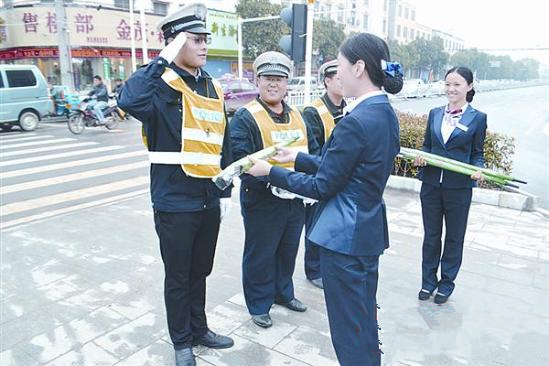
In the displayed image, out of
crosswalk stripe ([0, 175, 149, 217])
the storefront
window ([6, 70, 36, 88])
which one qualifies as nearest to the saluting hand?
crosswalk stripe ([0, 175, 149, 217])

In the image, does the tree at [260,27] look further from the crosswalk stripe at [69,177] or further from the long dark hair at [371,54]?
the long dark hair at [371,54]

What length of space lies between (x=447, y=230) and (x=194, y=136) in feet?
6.74

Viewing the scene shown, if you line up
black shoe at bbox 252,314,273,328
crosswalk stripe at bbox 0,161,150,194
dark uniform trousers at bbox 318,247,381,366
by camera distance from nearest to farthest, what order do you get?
dark uniform trousers at bbox 318,247,381,366
black shoe at bbox 252,314,273,328
crosswalk stripe at bbox 0,161,150,194

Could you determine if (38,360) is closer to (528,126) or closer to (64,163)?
(64,163)

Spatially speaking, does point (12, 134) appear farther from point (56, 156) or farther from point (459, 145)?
point (459, 145)

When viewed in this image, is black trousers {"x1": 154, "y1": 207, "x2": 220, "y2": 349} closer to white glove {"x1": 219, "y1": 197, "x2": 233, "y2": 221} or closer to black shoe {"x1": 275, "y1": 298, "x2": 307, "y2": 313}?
white glove {"x1": 219, "y1": 197, "x2": 233, "y2": 221}

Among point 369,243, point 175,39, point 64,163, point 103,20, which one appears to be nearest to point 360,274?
point 369,243

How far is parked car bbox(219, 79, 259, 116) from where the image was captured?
1545 centimetres

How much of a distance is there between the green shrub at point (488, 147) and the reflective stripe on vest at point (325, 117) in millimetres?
3326

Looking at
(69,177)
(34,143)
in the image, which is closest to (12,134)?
(34,143)

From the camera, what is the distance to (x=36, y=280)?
3619 millimetres

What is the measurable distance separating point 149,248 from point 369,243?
2.88m

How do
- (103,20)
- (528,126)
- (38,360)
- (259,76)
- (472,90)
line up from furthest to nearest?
1. (103,20)
2. (528,126)
3. (472,90)
4. (259,76)
5. (38,360)

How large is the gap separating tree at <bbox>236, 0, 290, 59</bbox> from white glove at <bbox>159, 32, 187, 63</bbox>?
89.3 ft
